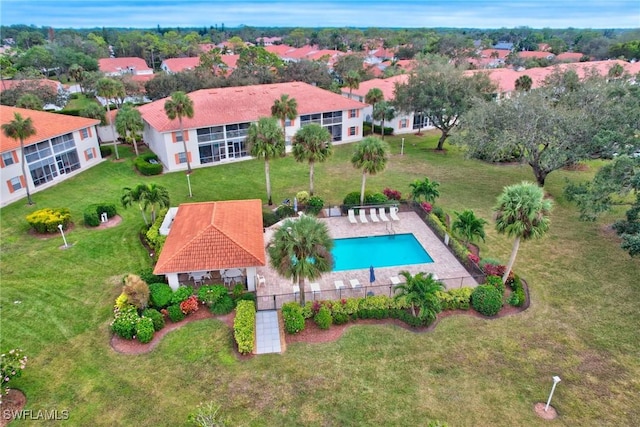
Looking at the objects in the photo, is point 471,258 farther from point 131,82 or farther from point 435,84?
point 131,82

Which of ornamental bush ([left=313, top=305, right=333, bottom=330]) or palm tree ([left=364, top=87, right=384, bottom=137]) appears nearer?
ornamental bush ([left=313, top=305, right=333, bottom=330])

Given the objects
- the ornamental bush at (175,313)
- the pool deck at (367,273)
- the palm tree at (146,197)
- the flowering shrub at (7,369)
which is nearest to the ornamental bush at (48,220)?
the palm tree at (146,197)

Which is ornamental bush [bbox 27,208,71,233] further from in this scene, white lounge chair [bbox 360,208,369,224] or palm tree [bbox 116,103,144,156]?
white lounge chair [bbox 360,208,369,224]

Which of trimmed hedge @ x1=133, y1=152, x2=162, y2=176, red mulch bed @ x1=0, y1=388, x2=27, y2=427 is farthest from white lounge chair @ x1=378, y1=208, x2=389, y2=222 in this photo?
red mulch bed @ x1=0, y1=388, x2=27, y2=427

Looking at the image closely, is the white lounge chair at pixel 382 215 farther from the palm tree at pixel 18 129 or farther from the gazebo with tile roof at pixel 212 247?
the palm tree at pixel 18 129

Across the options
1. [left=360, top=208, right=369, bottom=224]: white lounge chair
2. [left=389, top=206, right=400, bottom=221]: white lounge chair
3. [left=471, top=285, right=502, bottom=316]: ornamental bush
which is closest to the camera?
[left=471, top=285, right=502, bottom=316]: ornamental bush

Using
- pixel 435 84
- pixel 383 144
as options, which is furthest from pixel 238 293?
pixel 435 84

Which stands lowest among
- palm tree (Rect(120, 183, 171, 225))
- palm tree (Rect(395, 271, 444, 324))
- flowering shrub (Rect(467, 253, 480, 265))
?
flowering shrub (Rect(467, 253, 480, 265))

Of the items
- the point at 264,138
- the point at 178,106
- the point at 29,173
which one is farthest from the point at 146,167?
the point at 264,138
